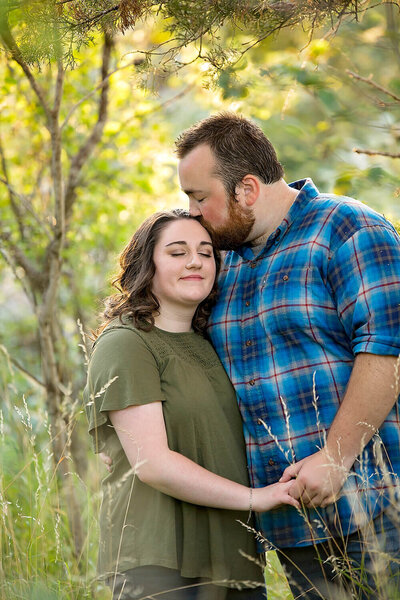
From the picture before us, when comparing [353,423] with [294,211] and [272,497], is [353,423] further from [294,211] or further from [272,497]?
[294,211]

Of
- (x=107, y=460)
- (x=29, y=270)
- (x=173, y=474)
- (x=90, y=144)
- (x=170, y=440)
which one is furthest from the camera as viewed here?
(x=90, y=144)

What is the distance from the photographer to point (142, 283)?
8.99ft

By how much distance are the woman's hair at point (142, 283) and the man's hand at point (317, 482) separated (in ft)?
2.47

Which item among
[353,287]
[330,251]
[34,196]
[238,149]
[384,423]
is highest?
[34,196]

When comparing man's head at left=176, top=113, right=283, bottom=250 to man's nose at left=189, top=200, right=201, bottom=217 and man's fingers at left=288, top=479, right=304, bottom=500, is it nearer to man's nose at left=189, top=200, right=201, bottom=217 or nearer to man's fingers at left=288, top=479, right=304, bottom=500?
man's nose at left=189, top=200, right=201, bottom=217

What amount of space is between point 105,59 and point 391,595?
302cm

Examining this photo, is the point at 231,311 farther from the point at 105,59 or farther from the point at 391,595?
the point at 105,59

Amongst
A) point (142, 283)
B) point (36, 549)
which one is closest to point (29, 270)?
point (142, 283)

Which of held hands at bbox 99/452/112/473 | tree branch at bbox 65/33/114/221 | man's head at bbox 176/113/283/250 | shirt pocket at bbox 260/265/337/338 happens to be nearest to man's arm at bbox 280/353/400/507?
shirt pocket at bbox 260/265/337/338

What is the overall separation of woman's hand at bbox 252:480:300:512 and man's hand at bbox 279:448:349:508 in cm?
2

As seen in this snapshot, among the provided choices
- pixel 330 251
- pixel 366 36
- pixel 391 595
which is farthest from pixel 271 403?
pixel 366 36

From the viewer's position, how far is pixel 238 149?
9.29 ft

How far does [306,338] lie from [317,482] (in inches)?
20.3

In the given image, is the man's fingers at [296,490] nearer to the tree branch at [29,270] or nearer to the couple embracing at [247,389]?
the couple embracing at [247,389]
